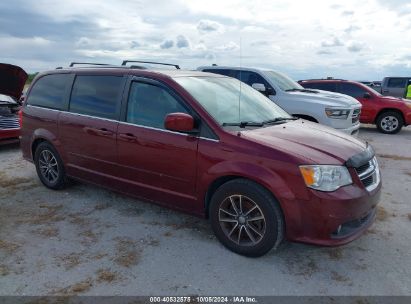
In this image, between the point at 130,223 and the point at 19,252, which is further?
the point at 130,223

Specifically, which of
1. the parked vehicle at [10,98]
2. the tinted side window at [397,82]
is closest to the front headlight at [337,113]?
the parked vehicle at [10,98]

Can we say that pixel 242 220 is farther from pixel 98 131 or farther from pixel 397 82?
pixel 397 82

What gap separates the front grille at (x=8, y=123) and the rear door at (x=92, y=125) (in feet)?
13.1

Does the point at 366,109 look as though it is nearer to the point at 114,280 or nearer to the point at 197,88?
the point at 197,88

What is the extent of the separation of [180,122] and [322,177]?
1.40 meters

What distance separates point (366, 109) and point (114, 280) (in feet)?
36.1

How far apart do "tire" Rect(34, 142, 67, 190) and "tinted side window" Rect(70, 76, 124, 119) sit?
31.4 inches

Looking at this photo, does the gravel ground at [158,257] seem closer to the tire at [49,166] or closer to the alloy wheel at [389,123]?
the tire at [49,166]

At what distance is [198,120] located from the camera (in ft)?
13.0

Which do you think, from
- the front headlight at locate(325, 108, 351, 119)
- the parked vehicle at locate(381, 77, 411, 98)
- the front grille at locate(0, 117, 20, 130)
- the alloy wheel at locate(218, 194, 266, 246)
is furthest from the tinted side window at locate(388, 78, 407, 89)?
Answer: the alloy wheel at locate(218, 194, 266, 246)

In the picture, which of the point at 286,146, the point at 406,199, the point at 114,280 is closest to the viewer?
the point at 114,280

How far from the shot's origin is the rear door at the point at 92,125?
466cm

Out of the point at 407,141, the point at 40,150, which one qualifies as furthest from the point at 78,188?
the point at 407,141

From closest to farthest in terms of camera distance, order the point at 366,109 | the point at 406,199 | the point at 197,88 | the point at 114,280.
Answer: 1. the point at 114,280
2. the point at 197,88
3. the point at 406,199
4. the point at 366,109
